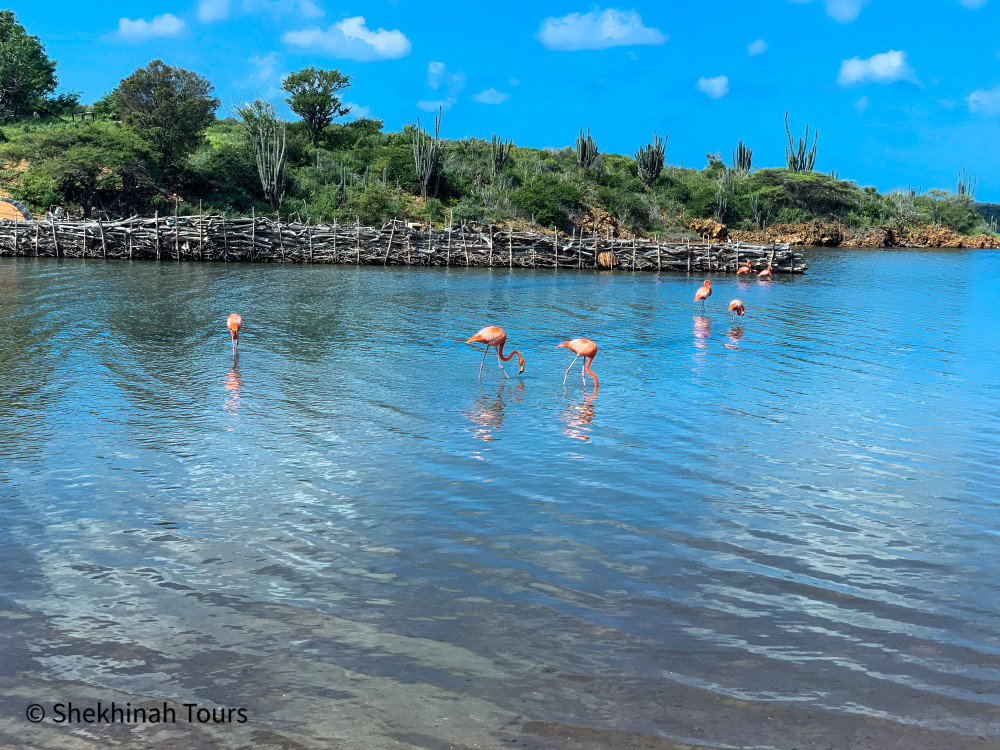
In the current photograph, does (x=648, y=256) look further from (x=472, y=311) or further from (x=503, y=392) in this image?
(x=503, y=392)

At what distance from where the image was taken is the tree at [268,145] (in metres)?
42.9

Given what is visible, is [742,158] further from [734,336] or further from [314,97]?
[734,336]

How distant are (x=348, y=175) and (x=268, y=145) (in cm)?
464

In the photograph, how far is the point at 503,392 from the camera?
38.5 feet

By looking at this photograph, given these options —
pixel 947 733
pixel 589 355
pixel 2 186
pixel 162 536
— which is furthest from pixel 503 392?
pixel 2 186

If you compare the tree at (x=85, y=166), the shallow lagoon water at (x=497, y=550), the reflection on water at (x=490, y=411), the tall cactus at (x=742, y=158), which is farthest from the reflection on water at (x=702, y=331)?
the tall cactus at (x=742, y=158)

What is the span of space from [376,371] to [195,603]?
25.7 feet

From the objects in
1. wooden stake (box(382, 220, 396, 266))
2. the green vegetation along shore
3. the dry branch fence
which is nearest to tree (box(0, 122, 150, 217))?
the green vegetation along shore

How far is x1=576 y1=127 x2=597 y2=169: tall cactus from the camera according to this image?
56.1 metres

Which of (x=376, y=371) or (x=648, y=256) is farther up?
(x=648, y=256)

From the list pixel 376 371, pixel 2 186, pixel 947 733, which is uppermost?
pixel 2 186

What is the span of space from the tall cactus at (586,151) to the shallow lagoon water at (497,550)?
145 feet

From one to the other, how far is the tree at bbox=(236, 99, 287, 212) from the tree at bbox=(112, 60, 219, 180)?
2.26 meters

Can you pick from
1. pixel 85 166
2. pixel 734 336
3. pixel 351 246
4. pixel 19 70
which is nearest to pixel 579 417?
pixel 734 336
